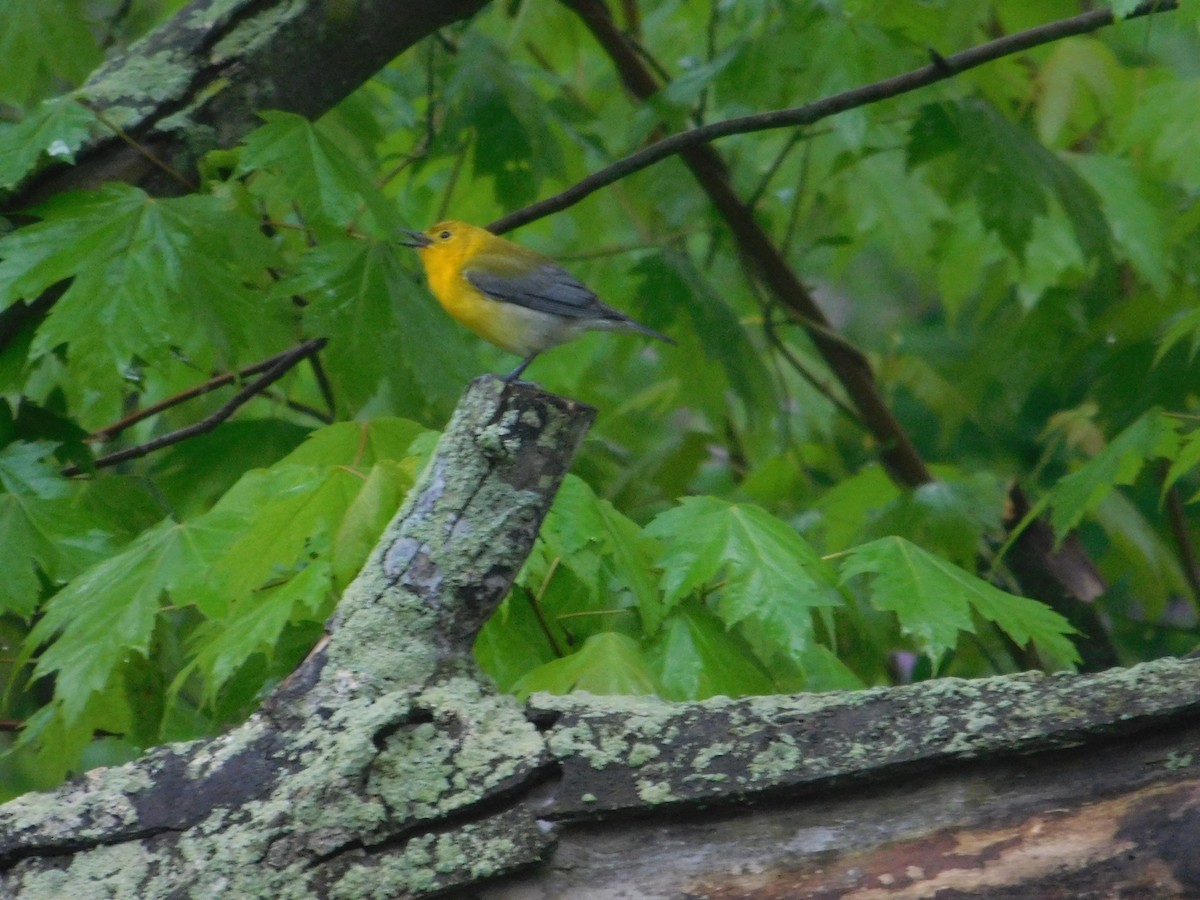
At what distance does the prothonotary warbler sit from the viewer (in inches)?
128

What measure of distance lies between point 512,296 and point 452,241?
0.27 m

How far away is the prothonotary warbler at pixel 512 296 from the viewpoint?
3250 millimetres

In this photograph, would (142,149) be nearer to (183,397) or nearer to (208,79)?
(208,79)

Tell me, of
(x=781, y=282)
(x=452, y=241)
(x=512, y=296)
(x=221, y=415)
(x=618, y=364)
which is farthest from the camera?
(x=618, y=364)

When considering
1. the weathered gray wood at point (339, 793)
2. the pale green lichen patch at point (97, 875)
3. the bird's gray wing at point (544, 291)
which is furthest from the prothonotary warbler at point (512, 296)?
the pale green lichen patch at point (97, 875)

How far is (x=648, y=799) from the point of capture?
119 centimetres

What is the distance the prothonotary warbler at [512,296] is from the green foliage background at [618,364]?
18 cm

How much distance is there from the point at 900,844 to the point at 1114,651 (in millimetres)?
2420

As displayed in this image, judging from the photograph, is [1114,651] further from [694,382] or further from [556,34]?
[556,34]

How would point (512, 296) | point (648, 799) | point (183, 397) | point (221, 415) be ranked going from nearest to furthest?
point (648, 799)
point (221, 415)
point (183, 397)
point (512, 296)

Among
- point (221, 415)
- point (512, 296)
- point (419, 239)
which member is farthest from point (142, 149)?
point (512, 296)

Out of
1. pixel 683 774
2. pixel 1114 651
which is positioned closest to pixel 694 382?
pixel 1114 651

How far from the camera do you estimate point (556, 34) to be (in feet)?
14.1

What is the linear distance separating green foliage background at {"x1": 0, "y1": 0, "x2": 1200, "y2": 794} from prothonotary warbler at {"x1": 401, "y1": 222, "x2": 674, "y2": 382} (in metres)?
0.18
